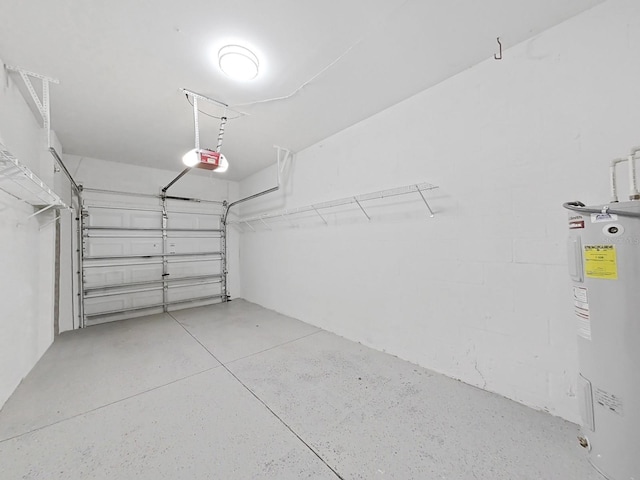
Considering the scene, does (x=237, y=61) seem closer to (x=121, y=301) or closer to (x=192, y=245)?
(x=192, y=245)

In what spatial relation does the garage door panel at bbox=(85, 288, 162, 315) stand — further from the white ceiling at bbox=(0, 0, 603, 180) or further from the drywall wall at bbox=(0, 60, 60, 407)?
the white ceiling at bbox=(0, 0, 603, 180)

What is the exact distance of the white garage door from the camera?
3613mm

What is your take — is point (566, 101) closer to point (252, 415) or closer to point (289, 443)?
point (289, 443)

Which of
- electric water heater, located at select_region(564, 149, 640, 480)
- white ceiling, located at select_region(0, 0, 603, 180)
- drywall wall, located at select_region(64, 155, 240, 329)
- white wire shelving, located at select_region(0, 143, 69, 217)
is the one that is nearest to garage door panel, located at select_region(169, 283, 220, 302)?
drywall wall, located at select_region(64, 155, 240, 329)

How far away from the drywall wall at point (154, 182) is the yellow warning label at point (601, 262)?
453 centimetres

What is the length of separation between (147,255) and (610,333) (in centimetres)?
496

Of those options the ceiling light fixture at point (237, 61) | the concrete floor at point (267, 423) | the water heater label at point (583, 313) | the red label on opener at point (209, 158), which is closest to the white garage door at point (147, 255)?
the concrete floor at point (267, 423)

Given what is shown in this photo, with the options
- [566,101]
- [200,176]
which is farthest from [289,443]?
[200,176]

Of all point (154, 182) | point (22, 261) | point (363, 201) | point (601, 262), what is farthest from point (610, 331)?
point (154, 182)

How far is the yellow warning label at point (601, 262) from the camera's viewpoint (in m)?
1.07

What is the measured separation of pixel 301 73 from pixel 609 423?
→ 2605 millimetres

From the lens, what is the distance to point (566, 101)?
1.48 metres

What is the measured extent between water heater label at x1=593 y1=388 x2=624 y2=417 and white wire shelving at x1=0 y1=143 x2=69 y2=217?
289 cm

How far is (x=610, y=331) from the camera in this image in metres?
1.08
